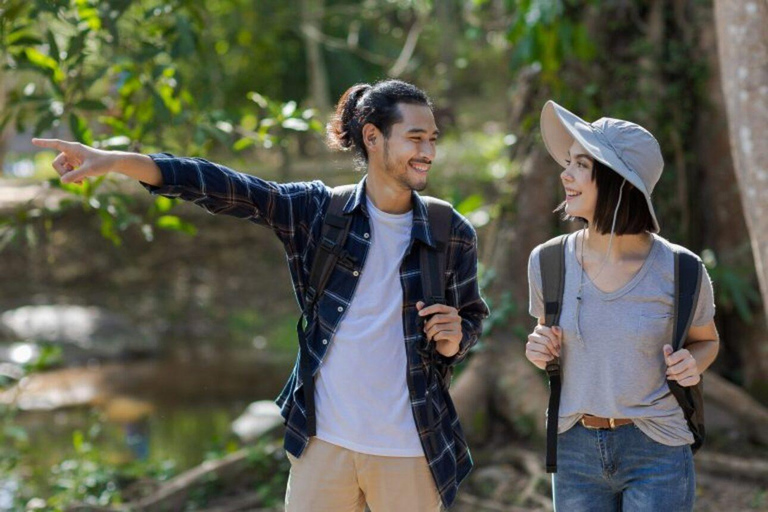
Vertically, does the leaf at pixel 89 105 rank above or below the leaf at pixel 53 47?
below

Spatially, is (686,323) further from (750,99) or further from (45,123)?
(45,123)

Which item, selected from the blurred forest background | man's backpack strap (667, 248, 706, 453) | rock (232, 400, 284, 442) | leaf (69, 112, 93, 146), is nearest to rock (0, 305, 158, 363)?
the blurred forest background

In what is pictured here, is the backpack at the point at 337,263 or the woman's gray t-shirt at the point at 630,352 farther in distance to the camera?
the backpack at the point at 337,263

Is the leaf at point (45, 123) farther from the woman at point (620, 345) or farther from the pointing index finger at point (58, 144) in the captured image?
the woman at point (620, 345)

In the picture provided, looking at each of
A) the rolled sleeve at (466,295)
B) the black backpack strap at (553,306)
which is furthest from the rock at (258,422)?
the black backpack strap at (553,306)

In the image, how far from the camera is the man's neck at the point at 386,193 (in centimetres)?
313

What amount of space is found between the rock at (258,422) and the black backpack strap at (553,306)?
4.31 m

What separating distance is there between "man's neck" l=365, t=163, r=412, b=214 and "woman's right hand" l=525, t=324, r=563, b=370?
0.55 m

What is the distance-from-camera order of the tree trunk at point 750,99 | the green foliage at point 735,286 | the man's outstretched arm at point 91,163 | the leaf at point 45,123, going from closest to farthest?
1. the man's outstretched arm at point 91,163
2. the tree trunk at point 750,99
3. the leaf at point 45,123
4. the green foliage at point 735,286

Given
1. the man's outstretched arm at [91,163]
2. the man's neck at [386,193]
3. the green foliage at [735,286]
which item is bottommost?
the green foliage at [735,286]

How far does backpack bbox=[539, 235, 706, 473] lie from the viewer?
285cm

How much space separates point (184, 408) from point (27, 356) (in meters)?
1.98

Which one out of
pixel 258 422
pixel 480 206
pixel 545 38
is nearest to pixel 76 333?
pixel 258 422

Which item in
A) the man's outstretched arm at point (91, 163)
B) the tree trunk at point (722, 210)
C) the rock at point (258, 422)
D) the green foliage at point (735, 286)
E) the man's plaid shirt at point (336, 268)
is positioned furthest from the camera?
the rock at point (258, 422)
